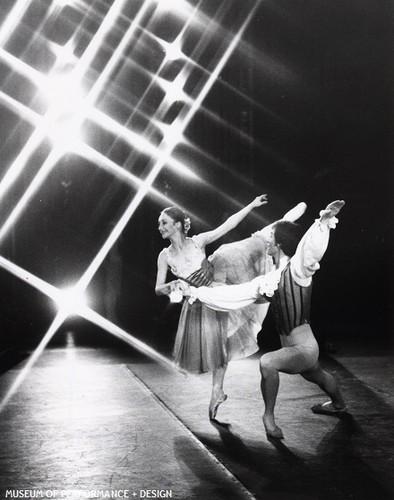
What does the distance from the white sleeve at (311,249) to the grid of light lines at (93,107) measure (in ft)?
23.9

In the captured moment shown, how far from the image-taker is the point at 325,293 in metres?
12.6

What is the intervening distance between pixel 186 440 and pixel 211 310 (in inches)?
39.1

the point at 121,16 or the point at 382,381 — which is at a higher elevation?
the point at 121,16

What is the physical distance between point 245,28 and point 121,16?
2319 millimetres

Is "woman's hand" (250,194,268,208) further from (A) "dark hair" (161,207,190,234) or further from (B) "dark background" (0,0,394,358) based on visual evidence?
(B) "dark background" (0,0,394,358)

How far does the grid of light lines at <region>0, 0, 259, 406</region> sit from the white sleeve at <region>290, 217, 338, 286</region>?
23.9ft

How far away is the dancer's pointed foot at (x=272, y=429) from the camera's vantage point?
13.3ft

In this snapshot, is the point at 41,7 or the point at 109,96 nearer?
the point at 41,7

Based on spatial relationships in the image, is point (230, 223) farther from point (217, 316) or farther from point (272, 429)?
point (272, 429)

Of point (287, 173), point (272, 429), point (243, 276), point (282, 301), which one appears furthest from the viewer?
point (287, 173)

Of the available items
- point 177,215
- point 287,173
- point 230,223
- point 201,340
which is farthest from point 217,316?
point 287,173

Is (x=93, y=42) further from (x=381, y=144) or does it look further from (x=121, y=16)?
(x=381, y=144)

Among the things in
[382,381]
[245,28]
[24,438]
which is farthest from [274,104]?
[24,438]

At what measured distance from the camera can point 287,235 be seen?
13.8ft
